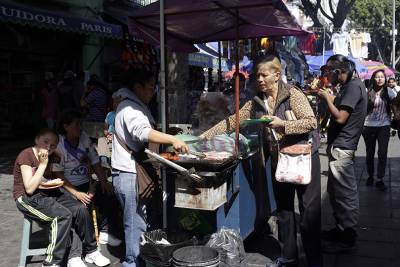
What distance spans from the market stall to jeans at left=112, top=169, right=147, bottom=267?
23cm

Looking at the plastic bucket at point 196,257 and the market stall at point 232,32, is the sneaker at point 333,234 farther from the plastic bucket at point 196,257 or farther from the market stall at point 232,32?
the plastic bucket at point 196,257

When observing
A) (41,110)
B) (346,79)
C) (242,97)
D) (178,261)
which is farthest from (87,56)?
→ (178,261)

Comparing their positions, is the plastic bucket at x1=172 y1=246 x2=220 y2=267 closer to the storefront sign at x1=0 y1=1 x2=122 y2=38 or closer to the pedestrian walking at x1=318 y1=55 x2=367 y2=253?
the pedestrian walking at x1=318 y1=55 x2=367 y2=253

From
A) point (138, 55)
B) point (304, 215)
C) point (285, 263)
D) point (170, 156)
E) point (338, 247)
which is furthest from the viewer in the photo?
point (138, 55)

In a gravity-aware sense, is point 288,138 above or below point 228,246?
above

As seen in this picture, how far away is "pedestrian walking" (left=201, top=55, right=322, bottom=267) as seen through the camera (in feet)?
11.9

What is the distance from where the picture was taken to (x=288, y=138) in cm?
372

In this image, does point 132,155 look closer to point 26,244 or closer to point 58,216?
point 58,216

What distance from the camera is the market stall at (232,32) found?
12.5 feet

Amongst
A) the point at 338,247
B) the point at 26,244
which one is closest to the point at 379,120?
the point at 338,247

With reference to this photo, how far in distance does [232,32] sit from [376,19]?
40491mm

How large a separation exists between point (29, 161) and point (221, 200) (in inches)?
65.4

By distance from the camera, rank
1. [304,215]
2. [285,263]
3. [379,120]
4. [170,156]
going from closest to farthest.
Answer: [170,156], [304,215], [285,263], [379,120]

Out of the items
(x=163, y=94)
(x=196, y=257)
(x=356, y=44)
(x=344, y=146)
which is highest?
(x=356, y=44)
